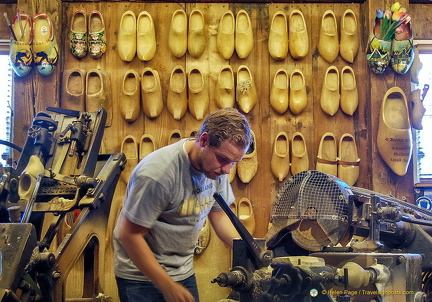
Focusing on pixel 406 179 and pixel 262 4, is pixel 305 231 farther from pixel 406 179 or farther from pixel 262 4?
pixel 262 4

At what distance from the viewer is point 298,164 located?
178 inches

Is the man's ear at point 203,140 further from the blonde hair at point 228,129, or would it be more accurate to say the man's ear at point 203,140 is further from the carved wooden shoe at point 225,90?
the carved wooden shoe at point 225,90

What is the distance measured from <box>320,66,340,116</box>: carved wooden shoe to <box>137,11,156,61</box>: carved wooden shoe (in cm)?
133

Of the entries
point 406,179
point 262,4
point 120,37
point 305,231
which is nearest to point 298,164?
point 406,179

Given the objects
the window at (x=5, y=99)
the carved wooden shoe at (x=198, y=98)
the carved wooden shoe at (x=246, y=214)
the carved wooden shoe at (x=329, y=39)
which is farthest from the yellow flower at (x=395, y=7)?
the window at (x=5, y=99)

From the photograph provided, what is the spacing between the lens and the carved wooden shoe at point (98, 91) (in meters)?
4.54

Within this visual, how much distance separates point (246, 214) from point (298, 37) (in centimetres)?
140

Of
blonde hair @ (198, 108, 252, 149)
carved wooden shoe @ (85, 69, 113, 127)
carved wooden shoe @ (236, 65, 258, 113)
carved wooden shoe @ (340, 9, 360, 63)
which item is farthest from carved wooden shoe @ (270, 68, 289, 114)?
blonde hair @ (198, 108, 252, 149)

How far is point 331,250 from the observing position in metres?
2.39

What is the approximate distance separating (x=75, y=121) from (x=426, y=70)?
2935 mm

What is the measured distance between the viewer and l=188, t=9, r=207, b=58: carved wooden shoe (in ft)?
15.2

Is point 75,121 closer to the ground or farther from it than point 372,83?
closer to the ground

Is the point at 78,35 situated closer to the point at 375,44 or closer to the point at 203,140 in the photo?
the point at 375,44

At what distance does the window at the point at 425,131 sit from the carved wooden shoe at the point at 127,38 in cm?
224
